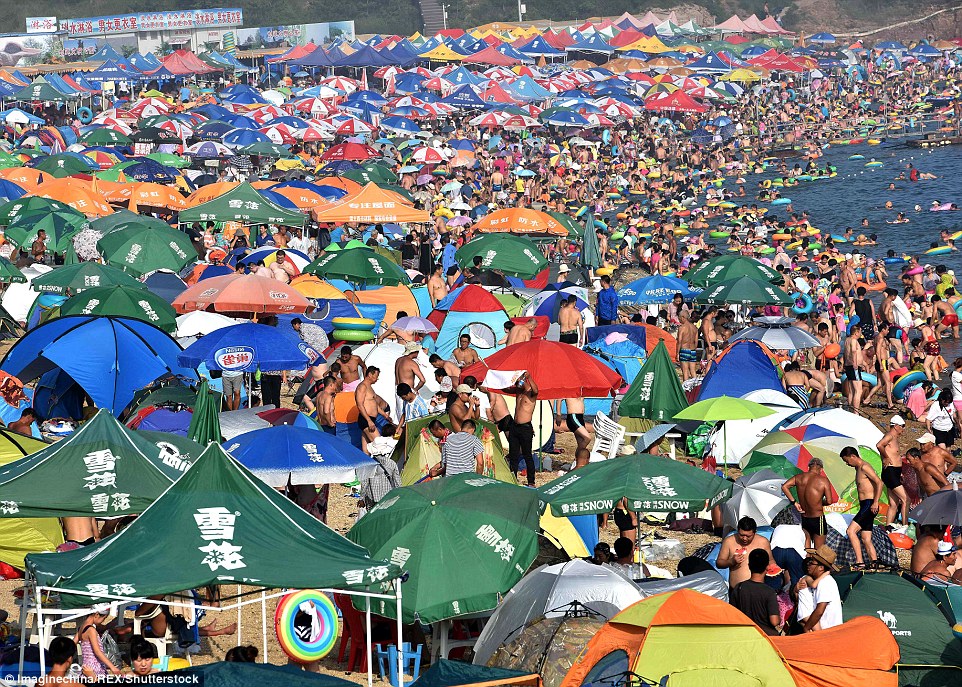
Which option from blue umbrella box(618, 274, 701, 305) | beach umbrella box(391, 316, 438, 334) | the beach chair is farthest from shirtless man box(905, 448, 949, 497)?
blue umbrella box(618, 274, 701, 305)

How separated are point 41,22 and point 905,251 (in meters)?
59.2

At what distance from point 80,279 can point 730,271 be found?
30.1 ft

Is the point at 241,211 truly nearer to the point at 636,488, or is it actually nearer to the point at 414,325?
the point at 414,325

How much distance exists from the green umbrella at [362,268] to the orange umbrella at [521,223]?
4.22 meters

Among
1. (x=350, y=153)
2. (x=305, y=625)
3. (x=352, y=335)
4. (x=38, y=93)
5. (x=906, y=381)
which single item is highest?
(x=38, y=93)

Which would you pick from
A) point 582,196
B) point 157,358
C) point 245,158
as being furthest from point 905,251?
point 157,358

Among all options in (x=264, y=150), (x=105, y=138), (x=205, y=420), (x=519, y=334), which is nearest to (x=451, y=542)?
(x=205, y=420)

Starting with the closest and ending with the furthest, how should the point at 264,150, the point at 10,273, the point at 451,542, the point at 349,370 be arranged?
the point at 451,542, the point at 349,370, the point at 10,273, the point at 264,150

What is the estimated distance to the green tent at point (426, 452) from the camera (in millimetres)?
11867

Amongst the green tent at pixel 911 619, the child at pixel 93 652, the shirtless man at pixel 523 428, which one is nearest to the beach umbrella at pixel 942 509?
the green tent at pixel 911 619

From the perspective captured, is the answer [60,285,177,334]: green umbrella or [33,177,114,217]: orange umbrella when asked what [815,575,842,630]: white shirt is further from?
[33,177,114,217]: orange umbrella

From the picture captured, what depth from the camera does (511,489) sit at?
31.4 ft

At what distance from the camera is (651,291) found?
2094 centimetres

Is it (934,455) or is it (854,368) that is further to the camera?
(854,368)
